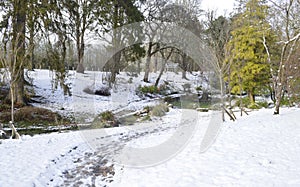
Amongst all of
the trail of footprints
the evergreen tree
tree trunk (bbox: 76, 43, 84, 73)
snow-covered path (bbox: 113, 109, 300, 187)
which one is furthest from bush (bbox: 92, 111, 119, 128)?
tree trunk (bbox: 76, 43, 84, 73)

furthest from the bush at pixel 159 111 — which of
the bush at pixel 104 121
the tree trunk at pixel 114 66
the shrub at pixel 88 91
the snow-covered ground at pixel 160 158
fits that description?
the tree trunk at pixel 114 66

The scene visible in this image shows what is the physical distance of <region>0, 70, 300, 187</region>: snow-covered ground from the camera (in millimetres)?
4121

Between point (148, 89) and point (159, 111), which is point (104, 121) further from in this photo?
point (148, 89)

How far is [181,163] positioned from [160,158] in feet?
2.44

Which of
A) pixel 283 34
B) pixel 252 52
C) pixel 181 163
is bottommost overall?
pixel 181 163

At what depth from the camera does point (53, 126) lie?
9828mm

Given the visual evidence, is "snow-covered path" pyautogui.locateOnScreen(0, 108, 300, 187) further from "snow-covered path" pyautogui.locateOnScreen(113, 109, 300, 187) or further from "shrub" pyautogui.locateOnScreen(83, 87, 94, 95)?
"shrub" pyautogui.locateOnScreen(83, 87, 94, 95)

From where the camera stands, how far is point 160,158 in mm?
5555

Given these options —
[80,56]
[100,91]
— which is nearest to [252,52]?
[100,91]

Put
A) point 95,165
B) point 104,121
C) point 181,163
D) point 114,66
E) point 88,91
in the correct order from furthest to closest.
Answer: point 114,66 < point 88,91 < point 104,121 < point 95,165 < point 181,163

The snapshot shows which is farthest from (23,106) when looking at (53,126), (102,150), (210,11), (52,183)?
(210,11)

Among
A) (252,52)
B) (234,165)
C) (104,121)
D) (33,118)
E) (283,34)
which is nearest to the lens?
(234,165)

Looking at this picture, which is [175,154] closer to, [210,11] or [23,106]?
[23,106]

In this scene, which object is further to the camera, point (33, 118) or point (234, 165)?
point (33, 118)
